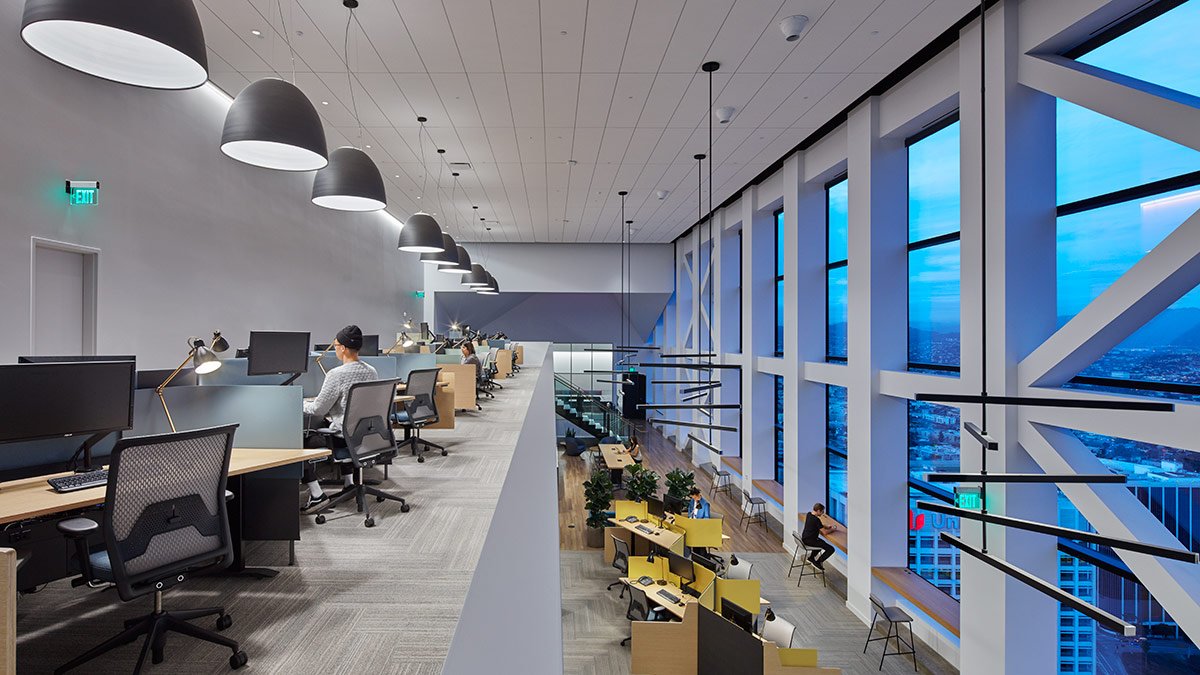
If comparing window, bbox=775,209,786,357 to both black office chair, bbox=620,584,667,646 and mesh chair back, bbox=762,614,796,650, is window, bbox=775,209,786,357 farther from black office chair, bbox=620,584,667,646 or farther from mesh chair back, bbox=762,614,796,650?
mesh chair back, bbox=762,614,796,650

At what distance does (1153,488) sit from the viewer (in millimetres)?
3621

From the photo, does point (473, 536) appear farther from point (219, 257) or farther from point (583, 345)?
point (583, 345)

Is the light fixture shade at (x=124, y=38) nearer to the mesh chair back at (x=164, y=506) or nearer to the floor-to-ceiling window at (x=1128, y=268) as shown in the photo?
the mesh chair back at (x=164, y=506)

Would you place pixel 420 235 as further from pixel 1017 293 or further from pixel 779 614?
pixel 779 614

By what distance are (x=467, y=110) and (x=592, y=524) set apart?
6.57 metres

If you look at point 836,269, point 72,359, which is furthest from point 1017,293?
point 72,359

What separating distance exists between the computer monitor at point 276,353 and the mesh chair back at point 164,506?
76.6 inches

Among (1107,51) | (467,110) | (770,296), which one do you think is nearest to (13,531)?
(467,110)

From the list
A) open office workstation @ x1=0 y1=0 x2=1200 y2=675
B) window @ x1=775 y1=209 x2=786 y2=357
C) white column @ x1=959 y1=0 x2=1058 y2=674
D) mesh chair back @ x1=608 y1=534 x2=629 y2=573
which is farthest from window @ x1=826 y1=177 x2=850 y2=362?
mesh chair back @ x1=608 y1=534 x2=629 y2=573

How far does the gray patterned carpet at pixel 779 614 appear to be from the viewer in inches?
222

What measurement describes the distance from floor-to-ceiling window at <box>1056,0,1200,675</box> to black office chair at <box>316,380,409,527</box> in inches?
192

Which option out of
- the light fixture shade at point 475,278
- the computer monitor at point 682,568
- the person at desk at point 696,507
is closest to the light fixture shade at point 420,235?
the light fixture shade at point 475,278

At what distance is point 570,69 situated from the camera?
5078mm

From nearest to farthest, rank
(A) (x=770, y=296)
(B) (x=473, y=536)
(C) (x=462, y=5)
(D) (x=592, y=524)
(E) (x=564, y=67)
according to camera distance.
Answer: (B) (x=473, y=536), (C) (x=462, y=5), (E) (x=564, y=67), (D) (x=592, y=524), (A) (x=770, y=296)
